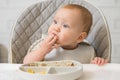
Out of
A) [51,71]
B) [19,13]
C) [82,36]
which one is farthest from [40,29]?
[19,13]

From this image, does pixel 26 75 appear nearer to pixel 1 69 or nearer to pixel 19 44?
pixel 1 69

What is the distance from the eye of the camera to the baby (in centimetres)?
99

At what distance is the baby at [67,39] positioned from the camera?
994mm

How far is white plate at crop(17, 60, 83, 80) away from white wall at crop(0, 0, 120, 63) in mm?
1265

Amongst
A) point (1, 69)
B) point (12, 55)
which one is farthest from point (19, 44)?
point (1, 69)

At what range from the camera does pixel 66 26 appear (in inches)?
41.0

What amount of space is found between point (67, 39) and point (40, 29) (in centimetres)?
25

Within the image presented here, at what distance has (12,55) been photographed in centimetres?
115

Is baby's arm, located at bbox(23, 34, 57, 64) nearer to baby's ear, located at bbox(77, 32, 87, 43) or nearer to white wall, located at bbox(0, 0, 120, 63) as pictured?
baby's ear, located at bbox(77, 32, 87, 43)

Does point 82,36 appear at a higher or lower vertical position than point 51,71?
higher

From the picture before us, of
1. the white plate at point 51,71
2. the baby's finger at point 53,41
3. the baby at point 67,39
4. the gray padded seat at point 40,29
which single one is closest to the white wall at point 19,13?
the gray padded seat at point 40,29

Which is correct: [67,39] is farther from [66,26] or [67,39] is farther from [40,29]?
[40,29]

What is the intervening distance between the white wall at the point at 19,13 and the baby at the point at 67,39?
88cm

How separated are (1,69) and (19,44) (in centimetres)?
35
